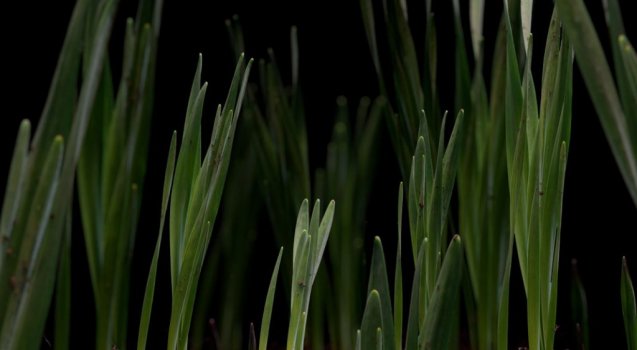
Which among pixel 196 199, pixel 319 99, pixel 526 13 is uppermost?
pixel 319 99

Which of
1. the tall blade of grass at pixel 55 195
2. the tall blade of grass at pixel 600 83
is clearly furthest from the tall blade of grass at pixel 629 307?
the tall blade of grass at pixel 55 195

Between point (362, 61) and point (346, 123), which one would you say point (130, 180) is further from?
point (362, 61)

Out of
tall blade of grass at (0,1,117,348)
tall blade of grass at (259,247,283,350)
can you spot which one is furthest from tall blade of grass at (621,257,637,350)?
tall blade of grass at (0,1,117,348)

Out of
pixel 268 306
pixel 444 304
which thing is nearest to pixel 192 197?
pixel 268 306

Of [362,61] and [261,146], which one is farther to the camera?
[362,61]

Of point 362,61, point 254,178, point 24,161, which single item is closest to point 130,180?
point 24,161

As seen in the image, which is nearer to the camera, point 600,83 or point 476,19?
point 600,83

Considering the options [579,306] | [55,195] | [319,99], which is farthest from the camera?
[319,99]

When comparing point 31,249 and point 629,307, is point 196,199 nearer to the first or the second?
point 31,249
